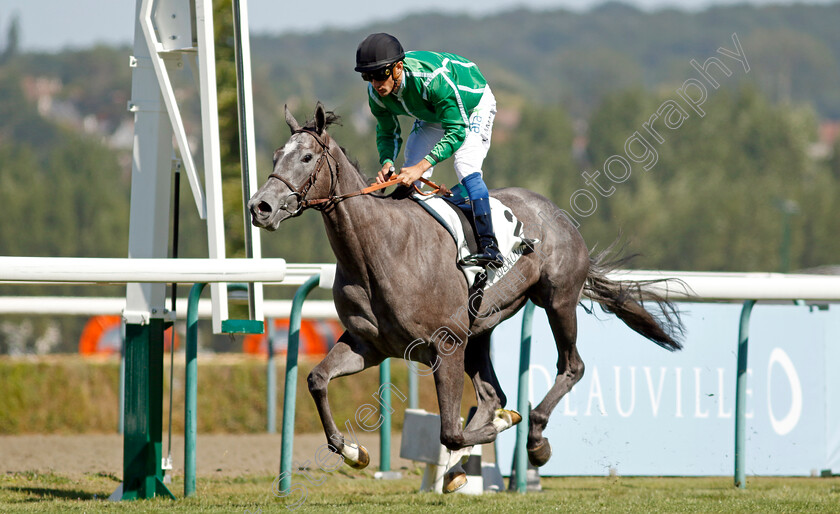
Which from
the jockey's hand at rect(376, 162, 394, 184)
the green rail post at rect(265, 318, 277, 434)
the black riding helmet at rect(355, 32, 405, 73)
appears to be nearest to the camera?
the black riding helmet at rect(355, 32, 405, 73)

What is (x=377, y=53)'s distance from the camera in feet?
14.5

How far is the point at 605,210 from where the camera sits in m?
55.1

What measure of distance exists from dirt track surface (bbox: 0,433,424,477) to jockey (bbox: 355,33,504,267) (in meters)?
2.46

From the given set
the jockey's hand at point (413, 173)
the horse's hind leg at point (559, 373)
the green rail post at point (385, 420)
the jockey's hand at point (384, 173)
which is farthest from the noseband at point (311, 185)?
the green rail post at point (385, 420)

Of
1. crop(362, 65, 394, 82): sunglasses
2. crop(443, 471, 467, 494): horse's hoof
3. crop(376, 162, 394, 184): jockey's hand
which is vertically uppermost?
crop(362, 65, 394, 82): sunglasses

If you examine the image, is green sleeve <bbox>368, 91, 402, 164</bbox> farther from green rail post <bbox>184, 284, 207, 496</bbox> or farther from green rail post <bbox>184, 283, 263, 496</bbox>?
green rail post <bbox>184, 284, 207, 496</bbox>

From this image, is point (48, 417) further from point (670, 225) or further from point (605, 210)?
point (605, 210)

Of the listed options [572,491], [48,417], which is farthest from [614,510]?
[48,417]

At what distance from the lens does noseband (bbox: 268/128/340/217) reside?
13.3ft

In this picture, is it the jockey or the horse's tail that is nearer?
the jockey

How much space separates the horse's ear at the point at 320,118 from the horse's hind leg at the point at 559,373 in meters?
1.68

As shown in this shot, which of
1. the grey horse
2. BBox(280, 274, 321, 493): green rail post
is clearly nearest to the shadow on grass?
BBox(280, 274, 321, 493): green rail post

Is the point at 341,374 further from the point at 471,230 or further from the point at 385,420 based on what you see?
the point at 385,420

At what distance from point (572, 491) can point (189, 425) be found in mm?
2080
